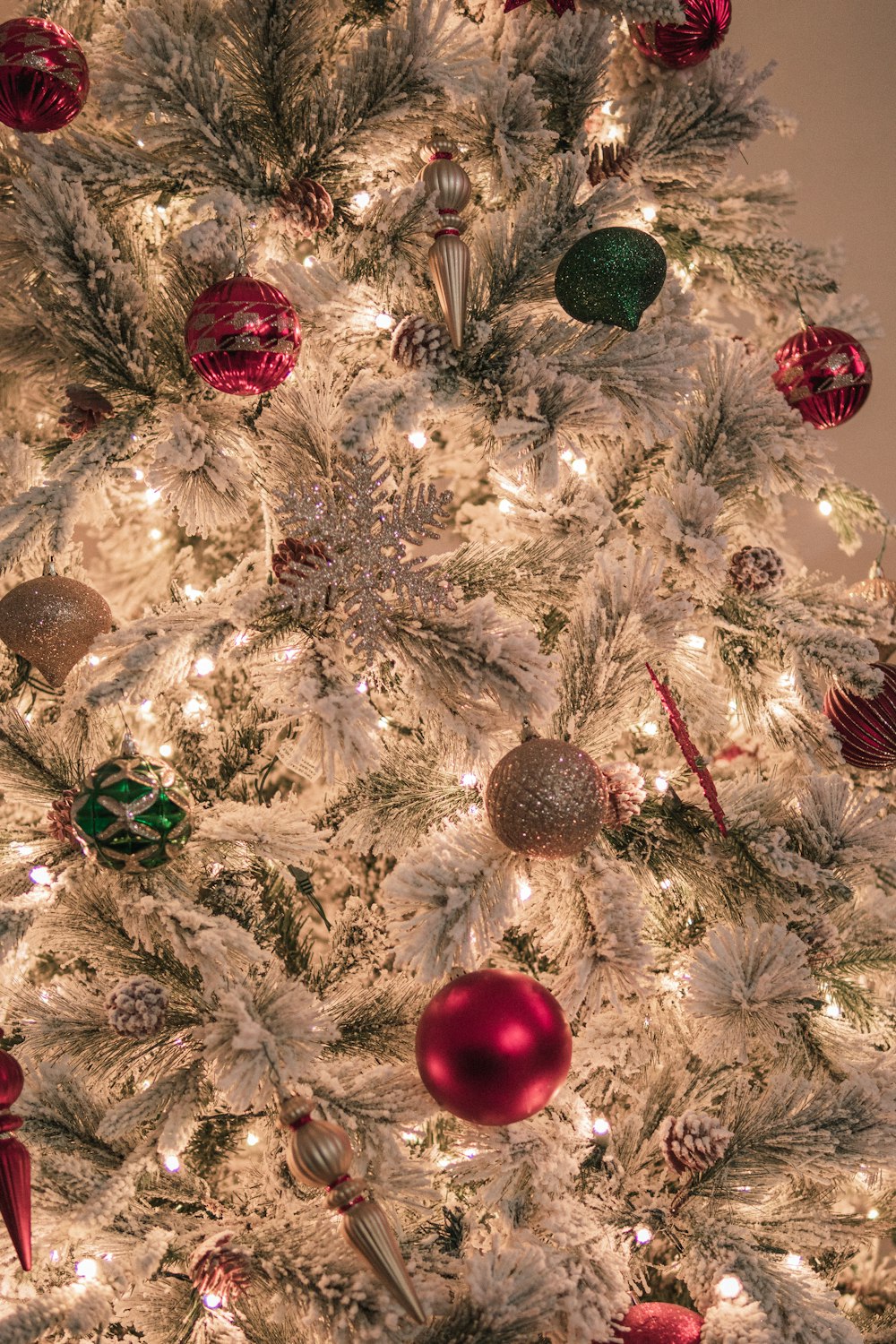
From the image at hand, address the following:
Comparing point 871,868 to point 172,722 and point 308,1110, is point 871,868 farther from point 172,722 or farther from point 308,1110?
point 172,722

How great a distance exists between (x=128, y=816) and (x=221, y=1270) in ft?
1.10

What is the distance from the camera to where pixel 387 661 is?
0.69 m

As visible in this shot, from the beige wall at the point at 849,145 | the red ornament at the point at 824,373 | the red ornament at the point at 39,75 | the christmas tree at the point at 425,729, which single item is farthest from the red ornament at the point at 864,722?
the red ornament at the point at 39,75

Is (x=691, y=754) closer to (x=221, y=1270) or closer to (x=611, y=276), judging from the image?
→ (x=611, y=276)

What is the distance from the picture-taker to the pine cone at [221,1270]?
638mm

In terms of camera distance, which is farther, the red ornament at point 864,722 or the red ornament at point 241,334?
the red ornament at point 864,722

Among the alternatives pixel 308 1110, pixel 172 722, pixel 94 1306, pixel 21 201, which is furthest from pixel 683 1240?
pixel 21 201

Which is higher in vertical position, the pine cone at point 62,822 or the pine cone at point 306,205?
the pine cone at point 306,205

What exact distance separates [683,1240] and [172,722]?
2.12ft

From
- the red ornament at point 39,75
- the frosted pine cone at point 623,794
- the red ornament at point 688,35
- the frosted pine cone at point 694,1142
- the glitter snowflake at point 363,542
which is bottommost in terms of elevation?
the frosted pine cone at point 694,1142

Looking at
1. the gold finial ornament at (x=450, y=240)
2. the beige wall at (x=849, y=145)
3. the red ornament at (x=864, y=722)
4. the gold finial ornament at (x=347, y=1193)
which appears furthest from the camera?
the beige wall at (x=849, y=145)

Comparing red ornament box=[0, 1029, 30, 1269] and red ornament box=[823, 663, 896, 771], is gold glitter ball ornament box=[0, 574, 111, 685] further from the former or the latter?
red ornament box=[823, 663, 896, 771]

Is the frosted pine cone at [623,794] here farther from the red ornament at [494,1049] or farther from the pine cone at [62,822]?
the pine cone at [62,822]

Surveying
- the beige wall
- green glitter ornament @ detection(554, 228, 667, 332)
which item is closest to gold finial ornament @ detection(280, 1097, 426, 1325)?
green glitter ornament @ detection(554, 228, 667, 332)
